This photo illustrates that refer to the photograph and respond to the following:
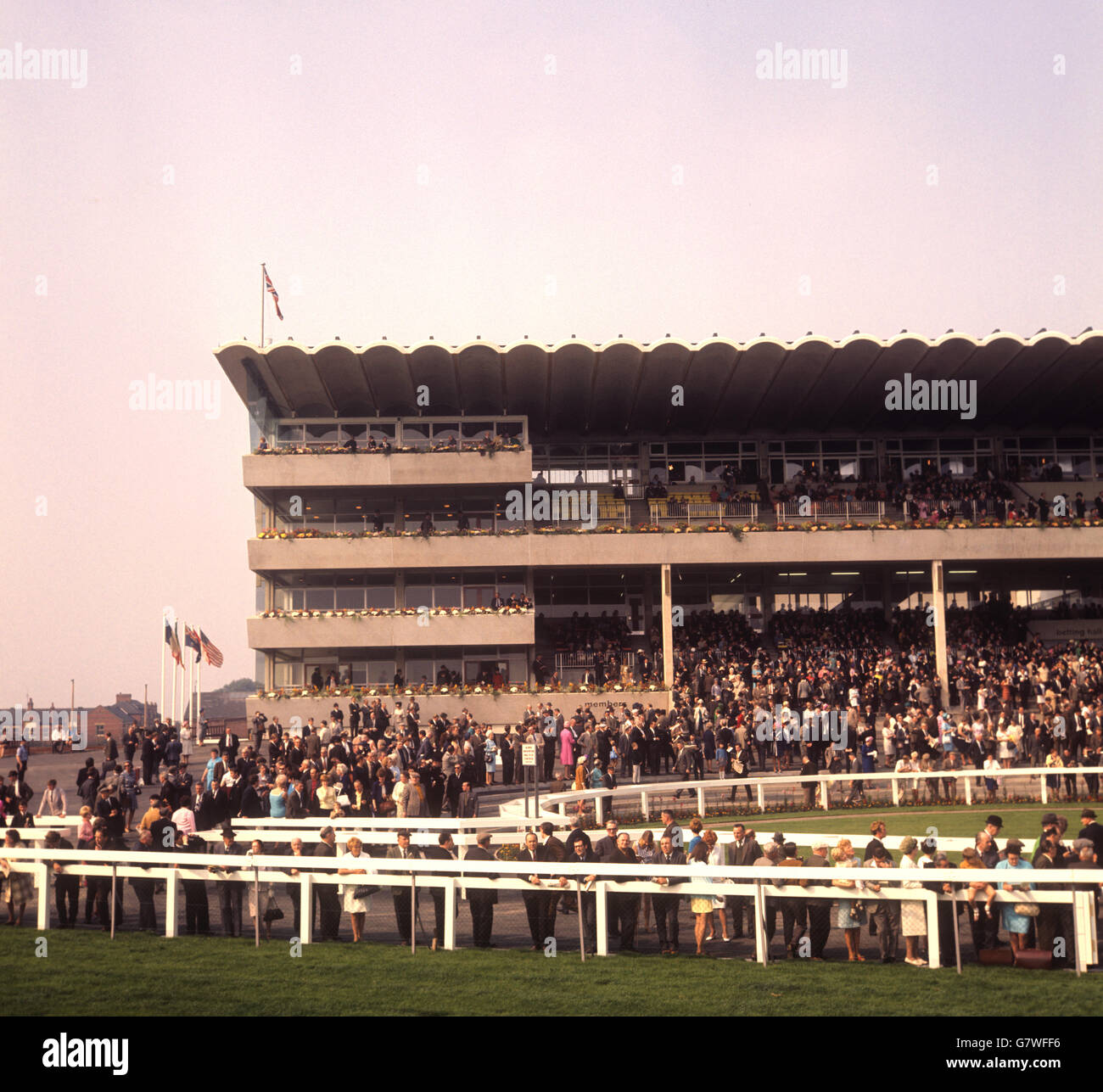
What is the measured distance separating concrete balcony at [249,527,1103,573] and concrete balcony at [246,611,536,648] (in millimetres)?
2014

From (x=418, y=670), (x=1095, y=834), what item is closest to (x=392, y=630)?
(x=418, y=670)

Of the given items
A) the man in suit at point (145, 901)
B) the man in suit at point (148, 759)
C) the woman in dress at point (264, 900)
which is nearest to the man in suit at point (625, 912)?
the woman in dress at point (264, 900)

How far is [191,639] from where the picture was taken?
48656 mm

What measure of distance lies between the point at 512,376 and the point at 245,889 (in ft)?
104

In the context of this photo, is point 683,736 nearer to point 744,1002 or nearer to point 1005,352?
point 744,1002

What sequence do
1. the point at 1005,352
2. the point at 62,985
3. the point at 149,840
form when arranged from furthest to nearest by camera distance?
1. the point at 1005,352
2. the point at 149,840
3. the point at 62,985

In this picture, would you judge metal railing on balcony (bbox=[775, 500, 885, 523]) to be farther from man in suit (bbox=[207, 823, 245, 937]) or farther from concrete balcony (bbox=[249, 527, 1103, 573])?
man in suit (bbox=[207, 823, 245, 937])

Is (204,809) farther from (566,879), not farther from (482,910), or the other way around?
(566,879)

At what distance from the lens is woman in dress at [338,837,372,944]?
39.1 ft

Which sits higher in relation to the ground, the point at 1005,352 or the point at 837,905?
the point at 1005,352

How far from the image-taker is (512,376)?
4247cm
